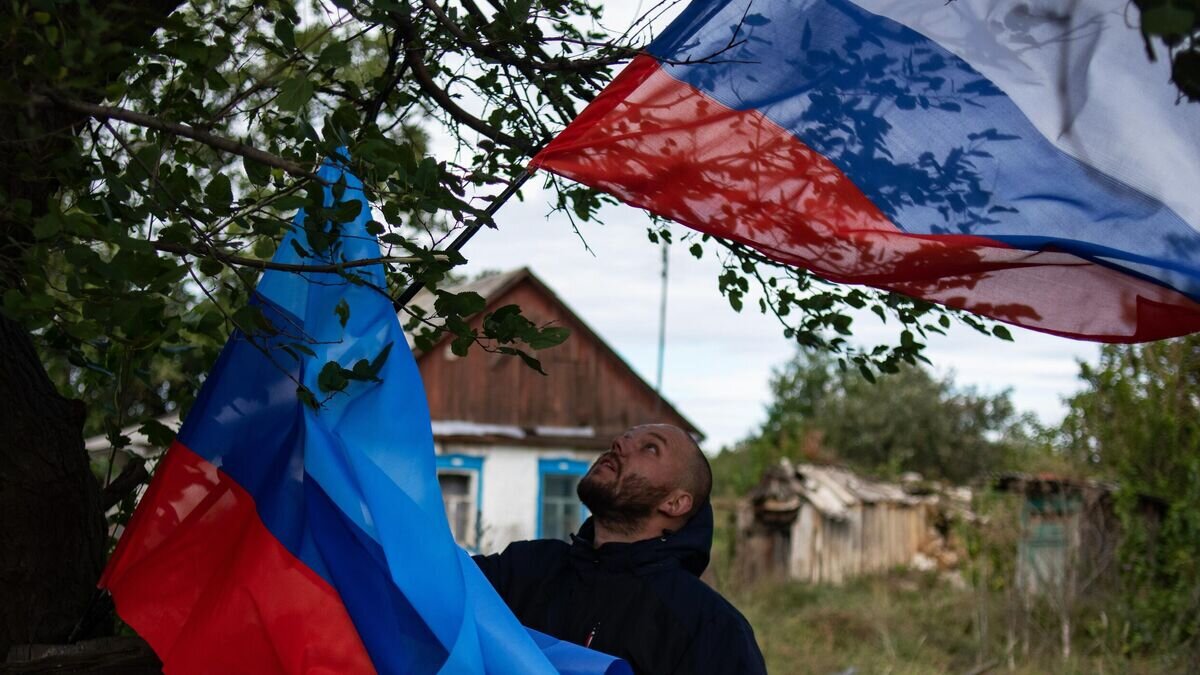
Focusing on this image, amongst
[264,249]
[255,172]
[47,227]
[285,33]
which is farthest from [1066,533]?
[47,227]

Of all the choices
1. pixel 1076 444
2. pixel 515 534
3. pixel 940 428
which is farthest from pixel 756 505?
pixel 940 428

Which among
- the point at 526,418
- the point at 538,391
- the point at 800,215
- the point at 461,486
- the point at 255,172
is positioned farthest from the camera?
the point at 538,391

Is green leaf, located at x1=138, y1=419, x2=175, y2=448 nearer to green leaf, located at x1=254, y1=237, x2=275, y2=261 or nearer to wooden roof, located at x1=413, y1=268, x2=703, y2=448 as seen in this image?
green leaf, located at x1=254, y1=237, x2=275, y2=261

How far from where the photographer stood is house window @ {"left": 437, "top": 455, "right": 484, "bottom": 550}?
19938 mm

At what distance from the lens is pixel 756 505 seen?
25.1m

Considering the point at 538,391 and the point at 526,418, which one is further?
the point at 538,391

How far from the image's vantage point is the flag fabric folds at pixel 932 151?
2.85 metres

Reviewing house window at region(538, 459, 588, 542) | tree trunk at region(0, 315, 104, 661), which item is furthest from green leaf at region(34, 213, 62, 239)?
house window at region(538, 459, 588, 542)

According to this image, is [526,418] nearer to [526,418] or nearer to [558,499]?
[526,418]

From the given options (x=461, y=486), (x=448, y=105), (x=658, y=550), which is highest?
(x=448, y=105)

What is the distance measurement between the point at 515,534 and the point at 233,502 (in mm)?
17458

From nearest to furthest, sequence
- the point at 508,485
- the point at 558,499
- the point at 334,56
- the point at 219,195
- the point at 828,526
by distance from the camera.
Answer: the point at 334,56 → the point at 219,195 → the point at 508,485 → the point at 558,499 → the point at 828,526

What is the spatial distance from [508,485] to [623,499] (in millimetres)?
17113

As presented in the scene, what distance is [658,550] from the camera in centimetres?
351
